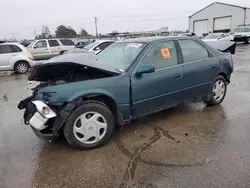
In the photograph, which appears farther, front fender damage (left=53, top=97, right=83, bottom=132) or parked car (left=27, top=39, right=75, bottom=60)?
parked car (left=27, top=39, right=75, bottom=60)

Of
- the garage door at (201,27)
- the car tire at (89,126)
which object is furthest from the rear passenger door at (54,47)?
the garage door at (201,27)

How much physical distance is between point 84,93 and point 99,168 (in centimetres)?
103

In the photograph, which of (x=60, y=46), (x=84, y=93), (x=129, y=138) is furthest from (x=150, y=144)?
(x=60, y=46)

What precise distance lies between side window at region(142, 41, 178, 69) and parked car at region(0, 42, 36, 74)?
29.2 feet

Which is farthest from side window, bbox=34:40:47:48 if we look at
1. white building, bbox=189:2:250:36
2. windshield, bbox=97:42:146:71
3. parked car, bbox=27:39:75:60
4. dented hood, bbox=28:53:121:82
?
white building, bbox=189:2:250:36

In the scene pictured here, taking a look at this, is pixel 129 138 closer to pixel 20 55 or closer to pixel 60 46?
pixel 20 55

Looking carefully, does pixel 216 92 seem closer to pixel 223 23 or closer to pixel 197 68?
pixel 197 68

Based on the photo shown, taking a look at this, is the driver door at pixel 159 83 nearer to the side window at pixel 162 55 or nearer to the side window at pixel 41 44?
the side window at pixel 162 55

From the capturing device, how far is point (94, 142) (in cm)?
353

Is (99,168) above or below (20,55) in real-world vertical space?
below

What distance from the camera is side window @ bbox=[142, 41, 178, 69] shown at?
13.3 ft

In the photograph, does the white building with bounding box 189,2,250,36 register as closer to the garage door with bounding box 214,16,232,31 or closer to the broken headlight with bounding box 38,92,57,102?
the garage door with bounding box 214,16,232,31

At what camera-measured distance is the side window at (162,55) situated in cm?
407

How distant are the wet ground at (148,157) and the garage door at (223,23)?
44.0 meters
